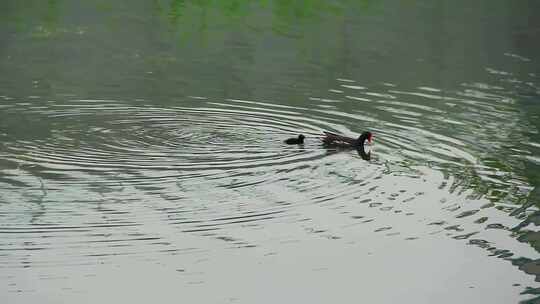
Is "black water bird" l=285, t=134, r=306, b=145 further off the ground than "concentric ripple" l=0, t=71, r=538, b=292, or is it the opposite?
"black water bird" l=285, t=134, r=306, b=145

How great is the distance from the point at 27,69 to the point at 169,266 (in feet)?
46.6

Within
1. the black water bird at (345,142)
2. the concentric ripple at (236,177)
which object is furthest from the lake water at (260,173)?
the black water bird at (345,142)

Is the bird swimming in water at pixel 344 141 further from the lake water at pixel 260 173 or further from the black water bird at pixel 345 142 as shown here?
the lake water at pixel 260 173

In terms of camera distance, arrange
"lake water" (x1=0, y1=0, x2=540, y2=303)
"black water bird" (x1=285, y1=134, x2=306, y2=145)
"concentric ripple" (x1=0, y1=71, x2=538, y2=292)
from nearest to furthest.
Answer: "lake water" (x1=0, y1=0, x2=540, y2=303)
"concentric ripple" (x1=0, y1=71, x2=538, y2=292)
"black water bird" (x1=285, y1=134, x2=306, y2=145)

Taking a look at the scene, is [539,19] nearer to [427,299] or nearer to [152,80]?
[152,80]

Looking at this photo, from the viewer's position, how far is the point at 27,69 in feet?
81.3

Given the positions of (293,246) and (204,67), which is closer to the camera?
(293,246)

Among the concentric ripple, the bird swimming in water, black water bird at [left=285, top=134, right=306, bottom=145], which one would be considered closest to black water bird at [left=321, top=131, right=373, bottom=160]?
the bird swimming in water

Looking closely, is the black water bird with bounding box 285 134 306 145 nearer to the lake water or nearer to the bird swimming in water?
the lake water

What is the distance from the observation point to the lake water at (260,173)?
38.6ft

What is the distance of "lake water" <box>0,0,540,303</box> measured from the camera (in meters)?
11.8

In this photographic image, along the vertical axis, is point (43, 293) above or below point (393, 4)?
below

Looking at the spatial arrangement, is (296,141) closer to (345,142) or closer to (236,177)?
(345,142)

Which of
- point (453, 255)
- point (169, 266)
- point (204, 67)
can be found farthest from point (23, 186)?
point (204, 67)
